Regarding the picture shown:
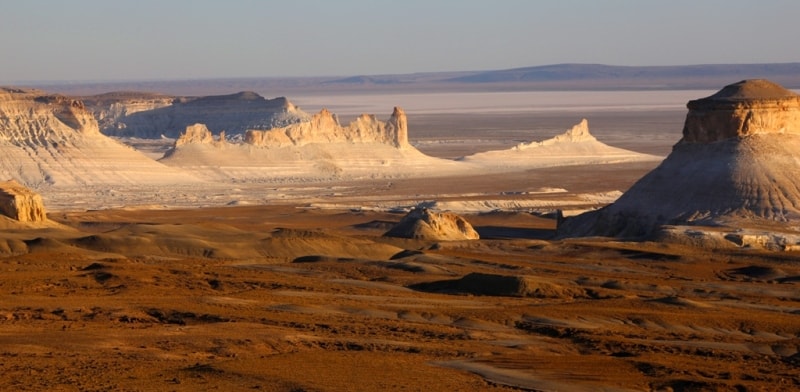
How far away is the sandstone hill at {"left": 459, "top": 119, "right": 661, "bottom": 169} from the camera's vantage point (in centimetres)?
9919

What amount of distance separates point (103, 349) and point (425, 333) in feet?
17.7

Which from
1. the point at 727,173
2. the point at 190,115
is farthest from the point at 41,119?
the point at 190,115

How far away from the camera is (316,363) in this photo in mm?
19094

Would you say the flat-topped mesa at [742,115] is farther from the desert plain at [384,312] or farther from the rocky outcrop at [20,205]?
the rocky outcrop at [20,205]

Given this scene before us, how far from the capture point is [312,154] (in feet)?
301

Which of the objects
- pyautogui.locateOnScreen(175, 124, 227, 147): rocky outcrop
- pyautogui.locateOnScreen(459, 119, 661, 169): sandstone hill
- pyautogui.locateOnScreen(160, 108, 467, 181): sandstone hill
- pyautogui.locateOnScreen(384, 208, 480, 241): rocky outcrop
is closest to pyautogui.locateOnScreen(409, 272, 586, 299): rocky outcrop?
pyautogui.locateOnScreen(384, 208, 480, 241): rocky outcrop

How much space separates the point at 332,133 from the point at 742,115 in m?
50.6

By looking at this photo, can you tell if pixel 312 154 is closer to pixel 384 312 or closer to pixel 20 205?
pixel 20 205

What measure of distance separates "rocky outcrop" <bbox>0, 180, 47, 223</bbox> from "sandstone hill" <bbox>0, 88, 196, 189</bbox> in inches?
1190

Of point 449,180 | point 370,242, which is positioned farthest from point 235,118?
point 370,242

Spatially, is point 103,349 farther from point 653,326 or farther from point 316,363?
point 653,326

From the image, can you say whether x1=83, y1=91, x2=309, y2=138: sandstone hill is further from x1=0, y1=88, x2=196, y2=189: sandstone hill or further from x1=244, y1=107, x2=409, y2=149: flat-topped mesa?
x1=0, y1=88, x2=196, y2=189: sandstone hill

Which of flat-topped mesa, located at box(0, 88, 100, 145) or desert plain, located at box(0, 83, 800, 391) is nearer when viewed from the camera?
desert plain, located at box(0, 83, 800, 391)

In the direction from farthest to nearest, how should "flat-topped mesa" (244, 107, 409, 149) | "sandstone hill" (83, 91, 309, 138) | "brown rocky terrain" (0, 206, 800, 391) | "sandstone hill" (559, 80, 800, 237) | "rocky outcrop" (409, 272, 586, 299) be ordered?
"sandstone hill" (83, 91, 309, 138) → "flat-topped mesa" (244, 107, 409, 149) → "sandstone hill" (559, 80, 800, 237) → "rocky outcrop" (409, 272, 586, 299) → "brown rocky terrain" (0, 206, 800, 391)
